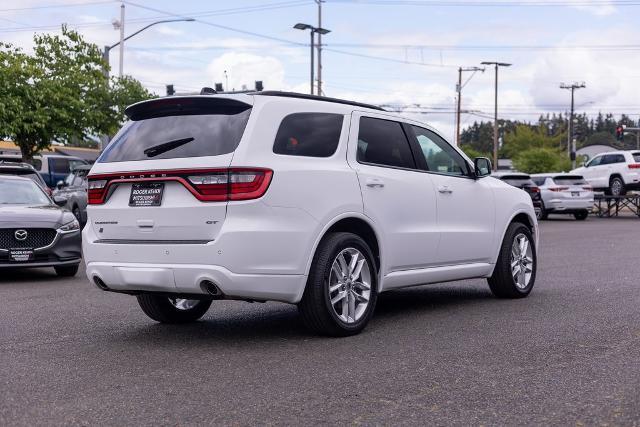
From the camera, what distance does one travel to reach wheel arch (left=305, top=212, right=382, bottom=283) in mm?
6896

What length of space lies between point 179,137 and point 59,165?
3814cm

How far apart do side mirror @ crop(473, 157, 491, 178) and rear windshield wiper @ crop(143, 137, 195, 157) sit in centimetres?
334

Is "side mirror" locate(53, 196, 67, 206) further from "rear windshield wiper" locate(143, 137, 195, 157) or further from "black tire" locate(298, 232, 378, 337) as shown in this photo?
"black tire" locate(298, 232, 378, 337)

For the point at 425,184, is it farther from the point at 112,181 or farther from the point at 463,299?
the point at 112,181

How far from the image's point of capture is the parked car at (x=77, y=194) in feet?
75.9

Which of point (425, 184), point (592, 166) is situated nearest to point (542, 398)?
point (425, 184)

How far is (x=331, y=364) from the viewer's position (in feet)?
20.0

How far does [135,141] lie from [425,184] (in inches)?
101

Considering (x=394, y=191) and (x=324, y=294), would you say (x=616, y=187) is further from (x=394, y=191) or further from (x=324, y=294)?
(x=324, y=294)

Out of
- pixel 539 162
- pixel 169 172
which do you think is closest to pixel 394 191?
pixel 169 172

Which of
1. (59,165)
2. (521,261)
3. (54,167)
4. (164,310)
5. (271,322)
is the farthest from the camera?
(59,165)

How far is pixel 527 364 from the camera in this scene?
19.8ft

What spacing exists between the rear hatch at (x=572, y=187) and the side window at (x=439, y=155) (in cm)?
2555

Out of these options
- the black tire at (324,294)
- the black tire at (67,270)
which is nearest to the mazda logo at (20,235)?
the black tire at (67,270)
